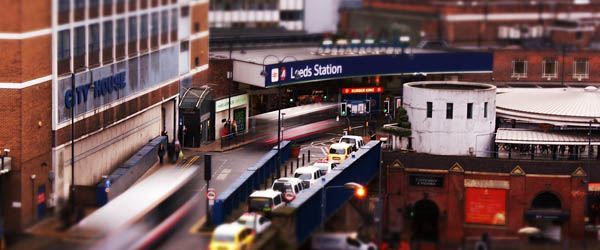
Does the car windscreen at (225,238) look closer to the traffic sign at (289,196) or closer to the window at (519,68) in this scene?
the traffic sign at (289,196)

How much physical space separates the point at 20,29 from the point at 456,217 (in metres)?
35.5

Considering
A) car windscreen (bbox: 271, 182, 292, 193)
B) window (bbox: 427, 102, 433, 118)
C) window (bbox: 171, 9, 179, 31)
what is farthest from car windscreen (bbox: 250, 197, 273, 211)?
window (bbox: 171, 9, 179, 31)

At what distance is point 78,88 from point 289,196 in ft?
A: 47.7

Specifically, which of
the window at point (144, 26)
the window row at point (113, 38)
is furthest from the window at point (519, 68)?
the window at point (144, 26)

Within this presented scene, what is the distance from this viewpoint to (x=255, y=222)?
7269 centimetres

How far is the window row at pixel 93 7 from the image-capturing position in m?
84.7

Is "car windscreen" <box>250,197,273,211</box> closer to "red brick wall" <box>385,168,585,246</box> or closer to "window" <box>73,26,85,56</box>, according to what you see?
"window" <box>73,26,85,56</box>

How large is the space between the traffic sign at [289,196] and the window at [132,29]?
18.8 meters

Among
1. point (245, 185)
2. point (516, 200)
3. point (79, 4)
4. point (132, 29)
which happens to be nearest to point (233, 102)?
point (132, 29)

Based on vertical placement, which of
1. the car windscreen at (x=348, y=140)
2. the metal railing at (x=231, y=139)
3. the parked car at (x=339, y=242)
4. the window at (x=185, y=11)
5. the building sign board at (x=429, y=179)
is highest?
the window at (x=185, y=11)

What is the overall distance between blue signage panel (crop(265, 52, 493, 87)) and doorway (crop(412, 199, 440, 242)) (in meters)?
19.1

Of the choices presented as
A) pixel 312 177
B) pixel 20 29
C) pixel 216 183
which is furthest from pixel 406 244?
pixel 20 29

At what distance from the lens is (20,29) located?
262ft

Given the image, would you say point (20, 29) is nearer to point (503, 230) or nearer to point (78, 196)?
point (78, 196)
